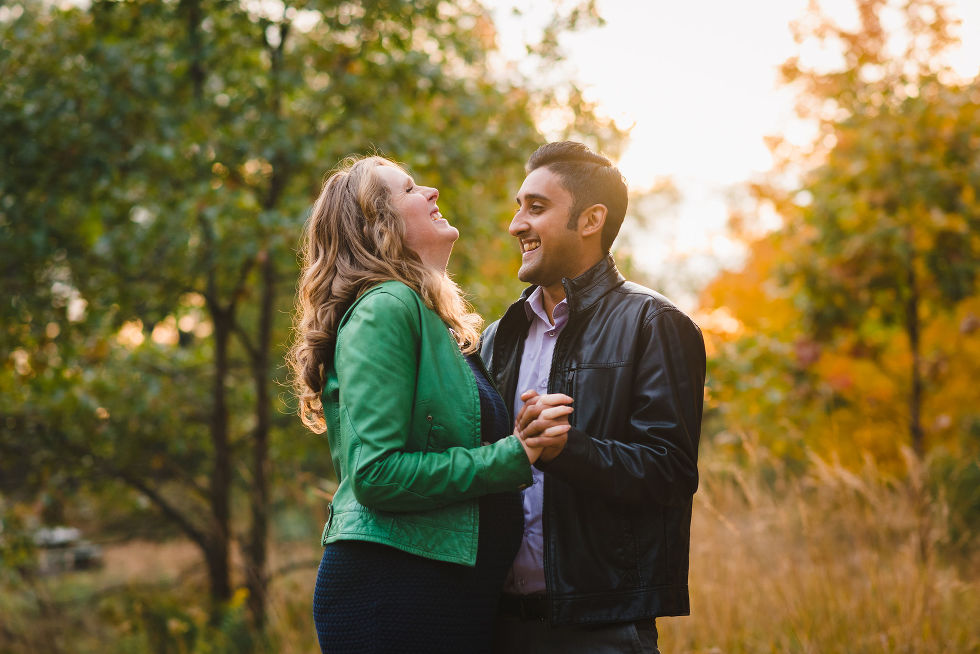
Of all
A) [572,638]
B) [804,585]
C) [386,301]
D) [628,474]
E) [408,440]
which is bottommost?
[804,585]

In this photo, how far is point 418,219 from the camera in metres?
2.19

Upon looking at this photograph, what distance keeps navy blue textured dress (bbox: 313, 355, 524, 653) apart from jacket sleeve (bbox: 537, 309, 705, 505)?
0.32 metres

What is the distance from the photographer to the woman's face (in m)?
2.18

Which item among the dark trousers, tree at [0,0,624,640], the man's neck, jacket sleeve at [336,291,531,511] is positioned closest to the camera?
jacket sleeve at [336,291,531,511]

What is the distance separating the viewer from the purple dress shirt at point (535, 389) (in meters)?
2.23

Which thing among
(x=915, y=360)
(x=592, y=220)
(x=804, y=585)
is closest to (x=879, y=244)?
(x=915, y=360)

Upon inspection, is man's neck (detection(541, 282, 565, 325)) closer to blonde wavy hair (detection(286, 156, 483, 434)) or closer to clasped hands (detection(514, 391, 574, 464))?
blonde wavy hair (detection(286, 156, 483, 434))

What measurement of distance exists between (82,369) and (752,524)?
4563mm

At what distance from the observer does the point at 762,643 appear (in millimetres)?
3811

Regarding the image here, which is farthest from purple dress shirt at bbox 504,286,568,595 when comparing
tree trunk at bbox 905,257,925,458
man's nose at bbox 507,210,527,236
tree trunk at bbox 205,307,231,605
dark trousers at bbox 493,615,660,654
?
tree trunk at bbox 905,257,925,458

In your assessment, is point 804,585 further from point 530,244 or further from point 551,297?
point 530,244

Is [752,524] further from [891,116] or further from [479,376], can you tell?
[891,116]

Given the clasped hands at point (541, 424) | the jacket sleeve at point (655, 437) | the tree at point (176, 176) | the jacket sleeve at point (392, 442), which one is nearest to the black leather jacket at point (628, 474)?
the jacket sleeve at point (655, 437)

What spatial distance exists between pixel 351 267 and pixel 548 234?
655 mm
